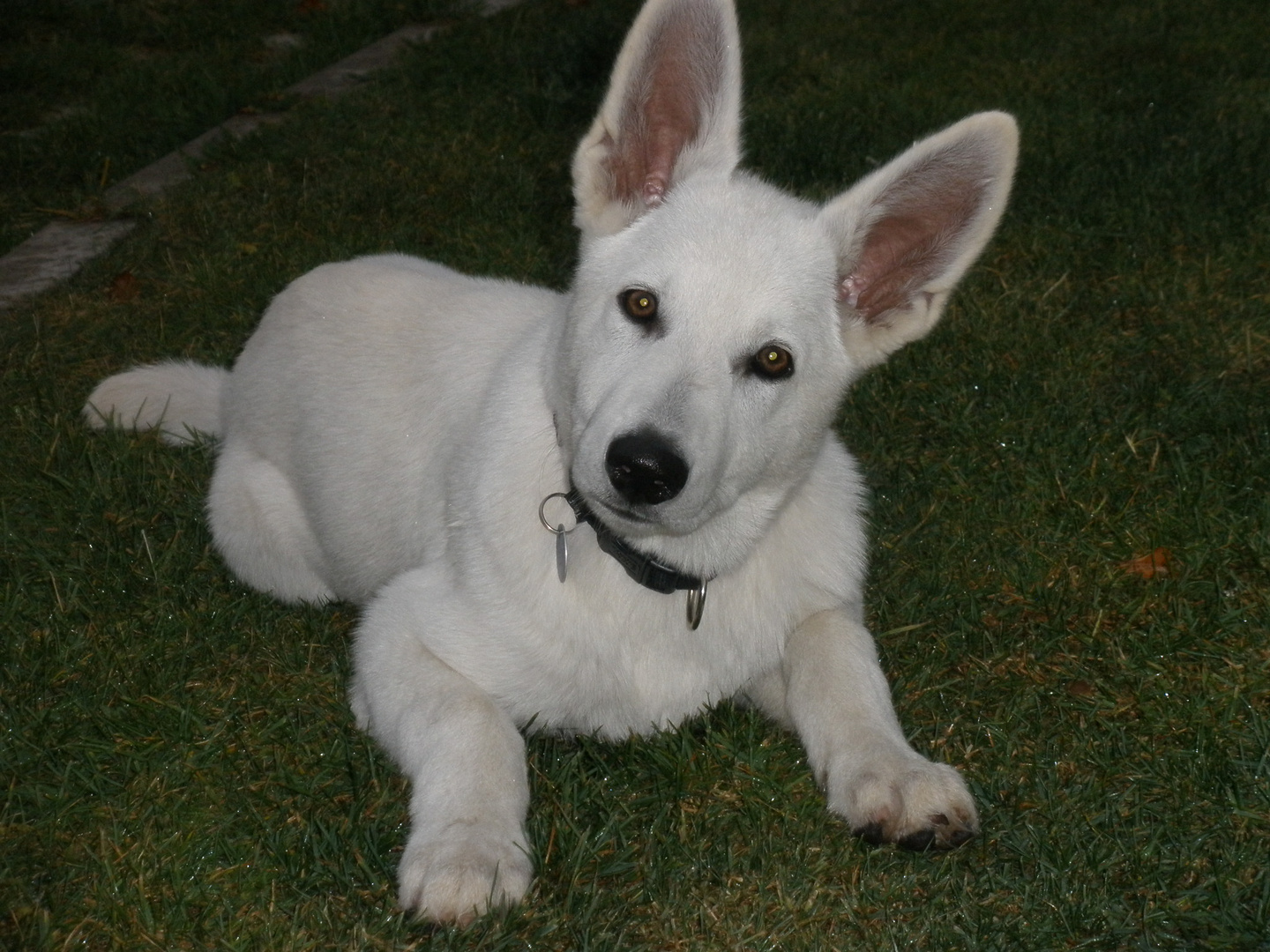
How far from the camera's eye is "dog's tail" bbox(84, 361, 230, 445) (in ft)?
14.9

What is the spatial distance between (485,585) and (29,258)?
3904 mm

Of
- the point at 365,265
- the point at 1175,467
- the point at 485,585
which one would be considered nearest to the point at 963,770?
the point at 485,585

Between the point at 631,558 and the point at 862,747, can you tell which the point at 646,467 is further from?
the point at 862,747

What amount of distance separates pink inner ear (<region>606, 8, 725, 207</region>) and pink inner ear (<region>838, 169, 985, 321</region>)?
50 centimetres

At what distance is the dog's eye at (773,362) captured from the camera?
9.81 ft

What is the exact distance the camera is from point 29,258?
605 centimetres

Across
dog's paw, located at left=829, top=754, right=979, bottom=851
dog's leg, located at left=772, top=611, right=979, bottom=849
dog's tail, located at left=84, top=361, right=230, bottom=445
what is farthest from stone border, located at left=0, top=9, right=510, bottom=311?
dog's paw, located at left=829, top=754, right=979, bottom=851

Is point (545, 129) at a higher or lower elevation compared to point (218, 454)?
lower

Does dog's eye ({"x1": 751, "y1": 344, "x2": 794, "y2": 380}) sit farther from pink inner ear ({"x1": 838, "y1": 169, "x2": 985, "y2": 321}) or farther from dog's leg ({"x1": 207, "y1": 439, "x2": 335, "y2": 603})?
dog's leg ({"x1": 207, "y1": 439, "x2": 335, "y2": 603})

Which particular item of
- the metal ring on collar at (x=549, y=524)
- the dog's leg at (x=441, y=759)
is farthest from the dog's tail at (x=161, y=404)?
the metal ring on collar at (x=549, y=524)

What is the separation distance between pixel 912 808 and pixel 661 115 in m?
1.70

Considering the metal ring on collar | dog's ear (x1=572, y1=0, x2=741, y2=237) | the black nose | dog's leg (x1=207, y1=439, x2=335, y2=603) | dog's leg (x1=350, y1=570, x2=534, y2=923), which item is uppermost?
dog's ear (x1=572, y1=0, x2=741, y2=237)

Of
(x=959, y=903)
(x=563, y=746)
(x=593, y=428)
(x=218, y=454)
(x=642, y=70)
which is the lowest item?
(x=218, y=454)

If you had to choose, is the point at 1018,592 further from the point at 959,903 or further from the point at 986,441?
the point at 959,903
